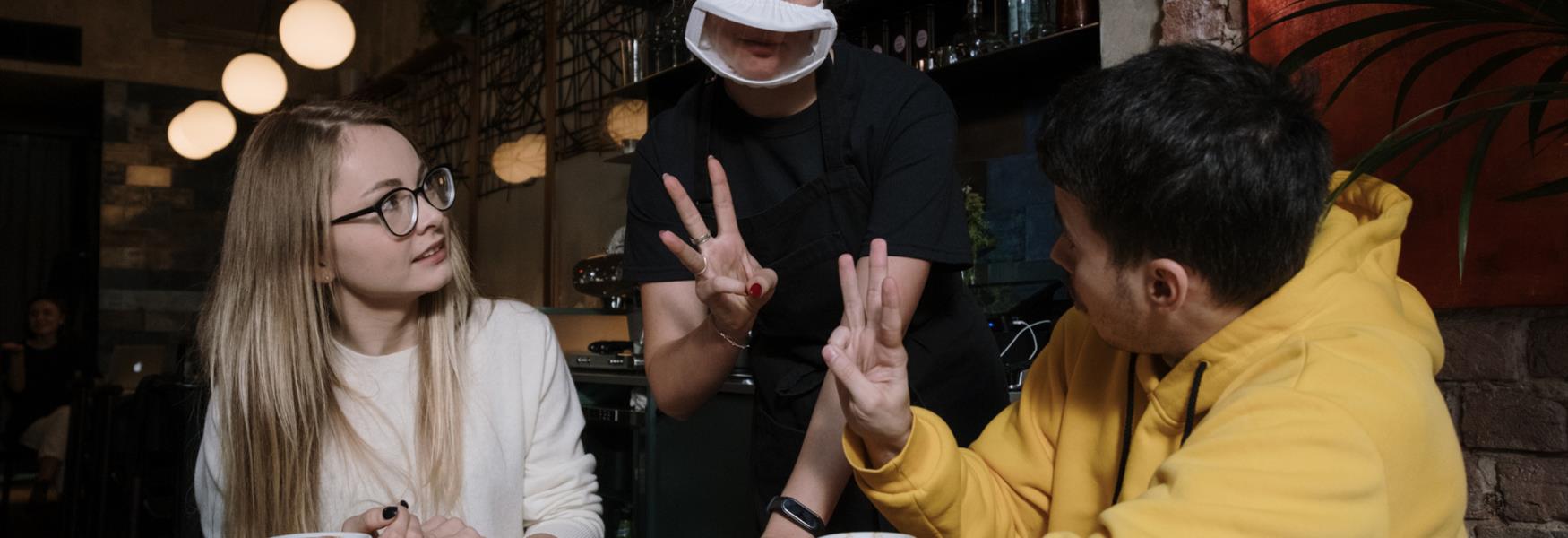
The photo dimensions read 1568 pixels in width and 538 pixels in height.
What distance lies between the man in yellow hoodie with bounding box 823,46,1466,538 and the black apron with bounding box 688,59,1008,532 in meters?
0.46

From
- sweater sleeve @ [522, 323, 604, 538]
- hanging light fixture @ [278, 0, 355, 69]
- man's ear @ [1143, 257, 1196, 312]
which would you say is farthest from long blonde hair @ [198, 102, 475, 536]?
hanging light fixture @ [278, 0, 355, 69]

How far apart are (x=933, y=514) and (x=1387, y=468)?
1.23ft

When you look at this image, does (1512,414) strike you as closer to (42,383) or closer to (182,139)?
(182,139)

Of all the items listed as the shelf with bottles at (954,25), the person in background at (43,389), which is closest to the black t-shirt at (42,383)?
the person in background at (43,389)

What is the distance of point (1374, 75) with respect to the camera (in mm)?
1717

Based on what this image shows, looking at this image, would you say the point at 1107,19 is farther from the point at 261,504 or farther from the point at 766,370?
the point at 261,504

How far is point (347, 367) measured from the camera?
5.07 ft

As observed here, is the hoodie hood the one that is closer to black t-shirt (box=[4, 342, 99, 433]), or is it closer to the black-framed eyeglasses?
the black-framed eyeglasses

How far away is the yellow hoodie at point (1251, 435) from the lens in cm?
70

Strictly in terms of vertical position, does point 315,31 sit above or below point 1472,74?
above

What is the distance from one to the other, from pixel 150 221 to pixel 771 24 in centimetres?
894

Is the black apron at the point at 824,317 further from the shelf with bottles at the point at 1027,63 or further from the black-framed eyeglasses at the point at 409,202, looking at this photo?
the shelf with bottles at the point at 1027,63

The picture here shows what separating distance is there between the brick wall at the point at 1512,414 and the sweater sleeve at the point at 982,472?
2.54ft

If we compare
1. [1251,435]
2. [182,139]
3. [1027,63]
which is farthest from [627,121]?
[1251,435]
